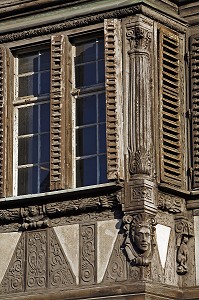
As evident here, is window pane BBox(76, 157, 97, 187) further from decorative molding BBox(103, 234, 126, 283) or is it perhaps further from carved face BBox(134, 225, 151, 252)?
carved face BBox(134, 225, 151, 252)

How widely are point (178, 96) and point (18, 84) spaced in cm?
209

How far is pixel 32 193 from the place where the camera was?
17000mm

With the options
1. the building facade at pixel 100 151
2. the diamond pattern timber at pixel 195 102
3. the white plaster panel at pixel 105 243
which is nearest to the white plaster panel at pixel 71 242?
the building facade at pixel 100 151

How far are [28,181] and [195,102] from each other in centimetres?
228

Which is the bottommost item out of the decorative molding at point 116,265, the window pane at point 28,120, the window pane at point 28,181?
the decorative molding at point 116,265

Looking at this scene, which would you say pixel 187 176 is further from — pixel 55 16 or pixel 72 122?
pixel 55 16

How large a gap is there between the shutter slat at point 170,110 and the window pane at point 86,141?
859 mm

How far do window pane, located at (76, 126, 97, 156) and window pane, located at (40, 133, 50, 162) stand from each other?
40cm

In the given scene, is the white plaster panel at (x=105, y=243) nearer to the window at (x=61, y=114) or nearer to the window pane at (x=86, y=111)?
the window at (x=61, y=114)

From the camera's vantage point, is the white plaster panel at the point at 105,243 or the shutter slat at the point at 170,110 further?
the shutter slat at the point at 170,110

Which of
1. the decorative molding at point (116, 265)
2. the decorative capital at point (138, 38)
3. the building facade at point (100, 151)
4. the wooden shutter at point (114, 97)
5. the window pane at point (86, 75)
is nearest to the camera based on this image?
the decorative molding at point (116, 265)

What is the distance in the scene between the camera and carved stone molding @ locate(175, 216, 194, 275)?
645 inches

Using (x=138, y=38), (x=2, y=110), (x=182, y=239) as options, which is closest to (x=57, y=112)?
(x=2, y=110)

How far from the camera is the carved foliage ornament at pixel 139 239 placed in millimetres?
15820
